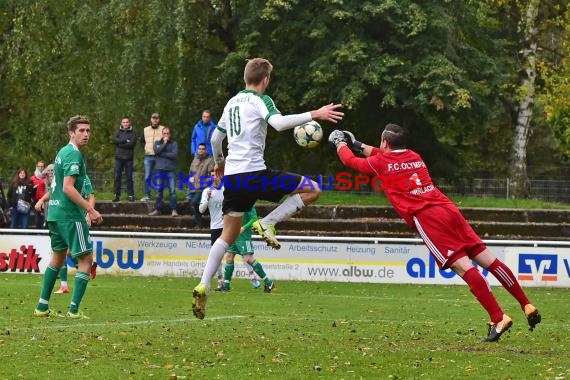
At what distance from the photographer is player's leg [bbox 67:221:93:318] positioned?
1395 cm

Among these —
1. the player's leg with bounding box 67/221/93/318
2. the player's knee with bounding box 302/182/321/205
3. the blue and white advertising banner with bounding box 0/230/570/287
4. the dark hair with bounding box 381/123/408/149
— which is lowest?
the blue and white advertising banner with bounding box 0/230/570/287

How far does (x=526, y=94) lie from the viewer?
3984 centimetres

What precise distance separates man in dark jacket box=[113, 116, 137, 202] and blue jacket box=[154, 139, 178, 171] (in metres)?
1.06

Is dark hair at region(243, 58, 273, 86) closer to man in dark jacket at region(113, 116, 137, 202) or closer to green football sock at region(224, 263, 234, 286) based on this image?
green football sock at region(224, 263, 234, 286)

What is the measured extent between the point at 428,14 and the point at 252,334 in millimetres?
24135

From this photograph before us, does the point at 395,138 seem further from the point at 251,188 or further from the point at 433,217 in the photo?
the point at 251,188

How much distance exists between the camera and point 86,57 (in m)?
35.8

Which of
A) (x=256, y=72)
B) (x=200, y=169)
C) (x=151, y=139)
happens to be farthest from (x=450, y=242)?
(x=151, y=139)

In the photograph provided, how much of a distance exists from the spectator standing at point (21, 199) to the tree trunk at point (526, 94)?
643 inches

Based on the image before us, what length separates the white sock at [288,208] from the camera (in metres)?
12.7

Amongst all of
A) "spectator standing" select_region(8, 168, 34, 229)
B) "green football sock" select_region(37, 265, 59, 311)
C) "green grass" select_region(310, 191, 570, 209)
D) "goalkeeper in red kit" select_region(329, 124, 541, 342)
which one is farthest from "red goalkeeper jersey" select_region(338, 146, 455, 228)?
"green grass" select_region(310, 191, 570, 209)

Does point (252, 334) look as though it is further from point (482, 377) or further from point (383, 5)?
point (383, 5)

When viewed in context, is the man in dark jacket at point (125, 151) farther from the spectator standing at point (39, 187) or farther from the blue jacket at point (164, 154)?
the spectator standing at point (39, 187)

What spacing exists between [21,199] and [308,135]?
1857 cm
